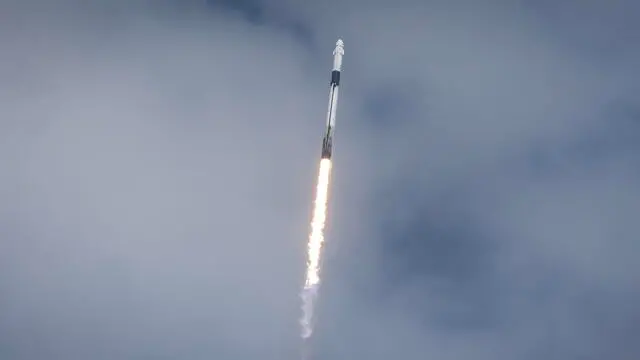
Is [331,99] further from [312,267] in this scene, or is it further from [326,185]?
[312,267]

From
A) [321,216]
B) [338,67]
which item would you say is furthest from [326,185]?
[338,67]

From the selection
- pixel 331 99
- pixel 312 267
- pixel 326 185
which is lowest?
pixel 312 267

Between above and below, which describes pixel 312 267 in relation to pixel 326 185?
below

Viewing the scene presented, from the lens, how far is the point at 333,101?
493 feet

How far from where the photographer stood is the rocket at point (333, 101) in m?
149

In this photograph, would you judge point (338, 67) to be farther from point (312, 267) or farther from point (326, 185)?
point (312, 267)

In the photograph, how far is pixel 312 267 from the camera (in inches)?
6235

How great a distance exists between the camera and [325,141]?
493ft

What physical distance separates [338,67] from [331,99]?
4972 mm

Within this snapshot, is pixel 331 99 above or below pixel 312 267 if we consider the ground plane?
above

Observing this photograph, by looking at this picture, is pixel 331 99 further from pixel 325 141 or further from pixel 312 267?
pixel 312 267

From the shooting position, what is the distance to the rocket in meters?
149

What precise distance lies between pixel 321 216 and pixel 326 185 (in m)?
5.30

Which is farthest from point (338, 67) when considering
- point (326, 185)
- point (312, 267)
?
point (312, 267)
